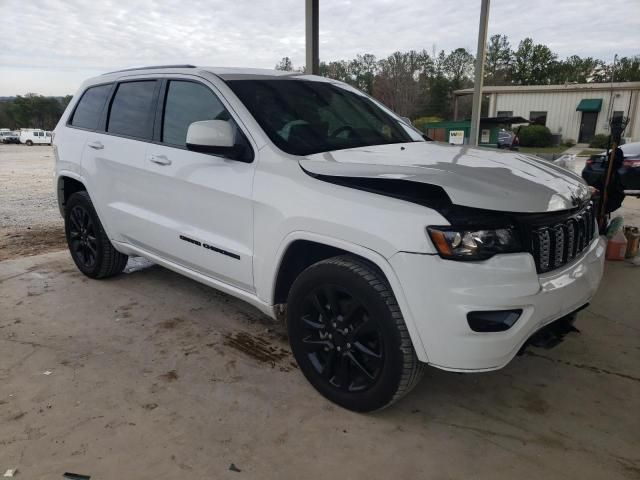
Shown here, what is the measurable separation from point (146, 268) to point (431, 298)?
12.2 ft

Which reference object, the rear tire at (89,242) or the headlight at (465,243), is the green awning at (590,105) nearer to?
the rear tire at (89,242)

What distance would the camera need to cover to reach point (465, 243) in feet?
7.04

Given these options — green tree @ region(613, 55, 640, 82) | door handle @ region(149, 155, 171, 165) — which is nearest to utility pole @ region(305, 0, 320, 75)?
door handle @ region(149, 155, 171, 165)

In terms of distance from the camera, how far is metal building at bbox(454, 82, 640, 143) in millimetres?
28734

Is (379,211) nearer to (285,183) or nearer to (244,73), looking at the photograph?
(285,183)

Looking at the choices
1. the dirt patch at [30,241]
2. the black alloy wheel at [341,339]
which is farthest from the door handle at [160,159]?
the dirt patch at [30,241]

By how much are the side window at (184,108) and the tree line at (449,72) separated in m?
29.0

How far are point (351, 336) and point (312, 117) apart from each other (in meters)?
1.46

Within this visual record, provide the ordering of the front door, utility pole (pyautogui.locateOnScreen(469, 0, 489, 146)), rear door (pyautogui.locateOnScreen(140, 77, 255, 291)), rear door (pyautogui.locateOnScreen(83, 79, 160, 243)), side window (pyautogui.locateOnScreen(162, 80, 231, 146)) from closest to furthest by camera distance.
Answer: rear door (pyautogui.locateOnScreen(140, 77, 255, 291))
side window (pyautogui.locateOnScreen(162, 80, 231, 146))
rear door (pyautogui.locateOnScreen(83, 79, 160, 243))
utility pole (pyautogui.locateOnScreen(469, 0, 489, 146))
the front door

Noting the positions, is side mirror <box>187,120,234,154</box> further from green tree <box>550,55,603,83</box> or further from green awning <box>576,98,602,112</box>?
green tree <box>550,55,603,83</box>

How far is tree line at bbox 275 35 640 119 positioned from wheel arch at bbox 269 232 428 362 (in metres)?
29.7

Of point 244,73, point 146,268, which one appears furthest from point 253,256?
point 146,268

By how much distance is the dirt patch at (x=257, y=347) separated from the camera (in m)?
3.27

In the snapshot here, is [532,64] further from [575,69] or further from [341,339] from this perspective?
[341,339]
